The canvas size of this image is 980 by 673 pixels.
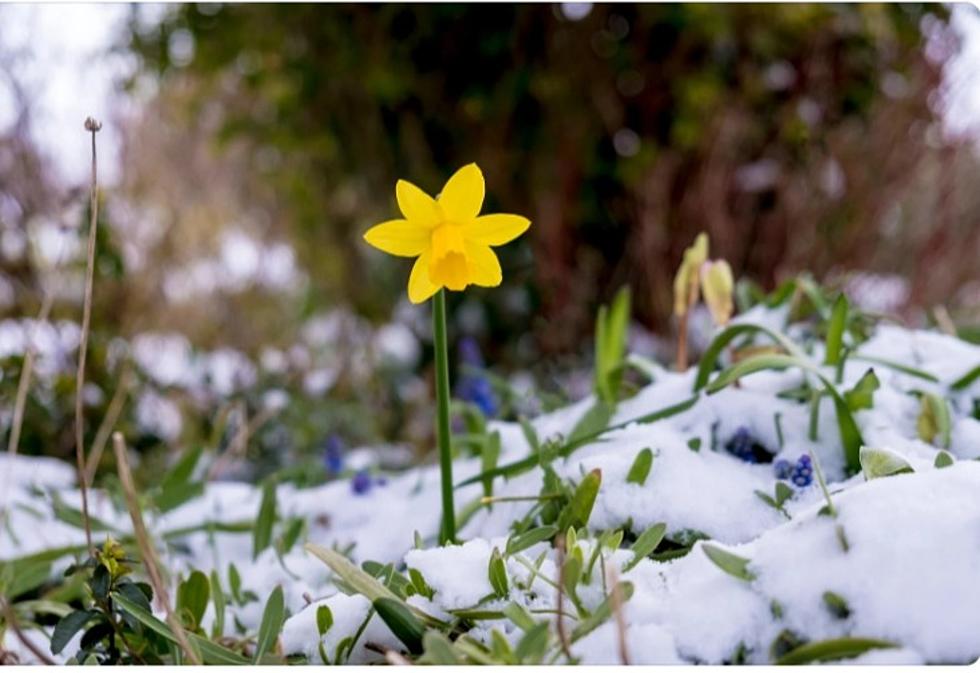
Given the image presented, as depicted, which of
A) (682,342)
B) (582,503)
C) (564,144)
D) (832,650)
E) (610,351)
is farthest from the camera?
→ (564,144)

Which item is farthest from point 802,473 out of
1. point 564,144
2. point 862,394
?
point 564,144

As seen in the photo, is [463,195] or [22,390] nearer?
[463,195]

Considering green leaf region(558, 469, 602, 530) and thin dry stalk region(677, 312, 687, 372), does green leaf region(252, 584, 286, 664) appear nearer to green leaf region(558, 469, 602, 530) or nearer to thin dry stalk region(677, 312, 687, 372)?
green leaf region(558, 469, 602, 530)

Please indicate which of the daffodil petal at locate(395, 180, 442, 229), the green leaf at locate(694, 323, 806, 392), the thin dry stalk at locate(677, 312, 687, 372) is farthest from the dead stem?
the daffodil petal at locate(395, 180, 442, 229)

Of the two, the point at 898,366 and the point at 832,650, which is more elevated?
the point at 898,366

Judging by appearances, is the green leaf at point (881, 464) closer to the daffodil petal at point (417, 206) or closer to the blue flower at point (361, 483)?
the daffodil petal at point (417, 206)

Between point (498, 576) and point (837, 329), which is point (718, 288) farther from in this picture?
point (498, 576)

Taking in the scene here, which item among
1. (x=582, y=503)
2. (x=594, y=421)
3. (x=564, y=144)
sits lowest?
(x=582, y=503)
